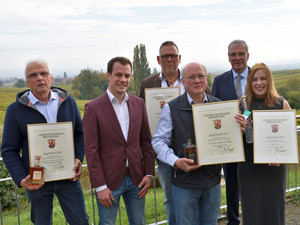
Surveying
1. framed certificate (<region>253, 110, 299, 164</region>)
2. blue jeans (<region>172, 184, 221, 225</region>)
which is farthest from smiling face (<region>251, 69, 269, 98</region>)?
blue jeans (<region>172, 184, 221, 225</region>)

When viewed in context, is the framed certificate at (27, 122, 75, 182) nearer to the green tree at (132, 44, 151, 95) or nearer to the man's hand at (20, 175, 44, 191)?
the man's hand at (20, 175, 44, 191)

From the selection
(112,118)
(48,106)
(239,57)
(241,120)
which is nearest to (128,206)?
(112,118)

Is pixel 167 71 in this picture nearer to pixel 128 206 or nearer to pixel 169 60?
pixel 169 60

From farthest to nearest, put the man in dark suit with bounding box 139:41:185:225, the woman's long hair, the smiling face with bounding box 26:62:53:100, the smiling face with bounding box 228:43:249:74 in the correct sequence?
1. the smiling face with bounding box 228:43:249:74
2. the man in dark suit with bounding box 139:41:185:225
3. the woman's long hair
4. the smiling face with bounding box 26:62:53:100

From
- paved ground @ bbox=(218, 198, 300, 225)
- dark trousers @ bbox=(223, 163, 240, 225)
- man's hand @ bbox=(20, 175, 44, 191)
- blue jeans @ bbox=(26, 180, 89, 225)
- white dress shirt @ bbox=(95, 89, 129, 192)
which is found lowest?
paved ground @ bbox=(218, 198, 300, 225)

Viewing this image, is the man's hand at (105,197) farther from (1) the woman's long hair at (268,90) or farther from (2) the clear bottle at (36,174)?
(1) the woman's long hair at (268,90)

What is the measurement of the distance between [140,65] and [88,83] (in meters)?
10.1

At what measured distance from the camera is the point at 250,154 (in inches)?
119

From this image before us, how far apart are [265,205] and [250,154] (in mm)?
587

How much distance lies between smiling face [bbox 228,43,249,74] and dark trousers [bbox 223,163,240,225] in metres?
1.28

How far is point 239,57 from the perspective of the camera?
3996 millimetres

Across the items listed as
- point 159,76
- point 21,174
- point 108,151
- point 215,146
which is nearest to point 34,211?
point 21,174

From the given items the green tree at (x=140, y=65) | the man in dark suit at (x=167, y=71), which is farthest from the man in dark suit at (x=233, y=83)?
the green tree at (x=140, y=65)

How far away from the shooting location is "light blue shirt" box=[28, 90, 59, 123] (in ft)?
8.89
